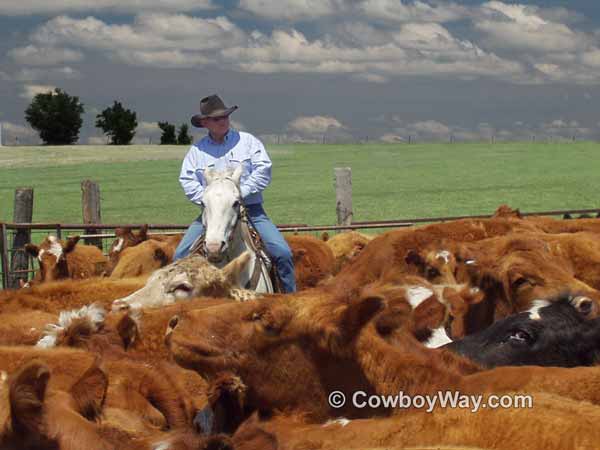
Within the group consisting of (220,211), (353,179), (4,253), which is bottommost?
(353,179)

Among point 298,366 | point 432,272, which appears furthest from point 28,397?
point 432,272

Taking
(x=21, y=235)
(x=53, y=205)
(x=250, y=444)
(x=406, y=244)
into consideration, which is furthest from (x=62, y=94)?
(x=250, y=444)

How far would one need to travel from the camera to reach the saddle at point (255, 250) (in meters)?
7.93

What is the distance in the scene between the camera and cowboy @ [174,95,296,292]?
867 centimetres

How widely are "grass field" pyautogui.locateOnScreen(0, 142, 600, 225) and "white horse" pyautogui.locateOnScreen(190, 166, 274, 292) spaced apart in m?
19.4

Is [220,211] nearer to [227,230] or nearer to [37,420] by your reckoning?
[227,230]

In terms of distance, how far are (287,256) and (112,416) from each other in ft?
14.9

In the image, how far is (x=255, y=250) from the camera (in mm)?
8156

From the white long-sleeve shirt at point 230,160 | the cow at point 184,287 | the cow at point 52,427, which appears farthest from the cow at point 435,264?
the cow at point 52,427

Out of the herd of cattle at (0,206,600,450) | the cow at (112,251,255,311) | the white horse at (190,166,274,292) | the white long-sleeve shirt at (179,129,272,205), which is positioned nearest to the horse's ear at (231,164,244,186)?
the white horse at (190,166,274,292)

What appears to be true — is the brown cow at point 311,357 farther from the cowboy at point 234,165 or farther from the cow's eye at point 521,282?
the cowboy at point 234,165

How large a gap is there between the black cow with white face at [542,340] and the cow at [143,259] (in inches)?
247

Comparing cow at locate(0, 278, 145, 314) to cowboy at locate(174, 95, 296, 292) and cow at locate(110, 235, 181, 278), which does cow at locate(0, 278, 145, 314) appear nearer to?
cowboy at locate(174, 95, 296, 292)

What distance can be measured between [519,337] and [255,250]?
3.51 metres
